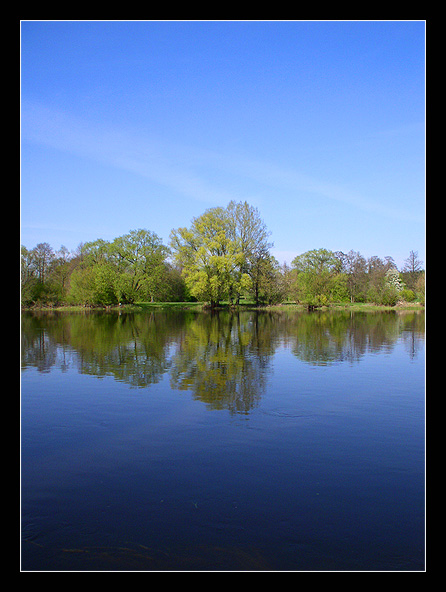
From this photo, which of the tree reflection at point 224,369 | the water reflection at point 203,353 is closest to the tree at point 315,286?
the water reflection at point 203,353

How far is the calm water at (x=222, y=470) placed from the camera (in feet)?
16.1

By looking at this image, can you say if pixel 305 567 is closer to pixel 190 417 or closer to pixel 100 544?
pixel 100 544

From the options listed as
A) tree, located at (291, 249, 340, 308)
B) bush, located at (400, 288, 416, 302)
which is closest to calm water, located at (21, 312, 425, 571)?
tree, located at (291, 249, 340, 308)

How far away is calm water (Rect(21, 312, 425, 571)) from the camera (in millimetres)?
4898

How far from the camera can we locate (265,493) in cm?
610

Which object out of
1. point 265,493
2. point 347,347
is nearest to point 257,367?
point 347,347

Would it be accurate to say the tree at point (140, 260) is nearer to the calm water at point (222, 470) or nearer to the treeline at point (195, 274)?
the treeline at point (195, 274)

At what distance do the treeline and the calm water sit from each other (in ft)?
143

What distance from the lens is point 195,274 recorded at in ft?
186

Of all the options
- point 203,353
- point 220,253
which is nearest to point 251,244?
point 220,253

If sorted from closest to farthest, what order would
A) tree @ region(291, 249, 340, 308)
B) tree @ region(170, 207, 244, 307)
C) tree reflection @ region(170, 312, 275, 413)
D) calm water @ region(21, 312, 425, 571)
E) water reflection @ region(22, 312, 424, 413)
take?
1. calm water @ region(21, 312, 425, 571)
2. tree reflection @ region(170, 312, 275, 413)
3. water reflection @ region(22, 312, 424, 413)
4. tree @ region(170, 207, 244, 307)
5. tree @ region(291, 249, 340, 308)

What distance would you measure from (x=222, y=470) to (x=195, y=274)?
5030cm

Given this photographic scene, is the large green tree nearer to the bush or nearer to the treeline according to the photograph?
the treeline
